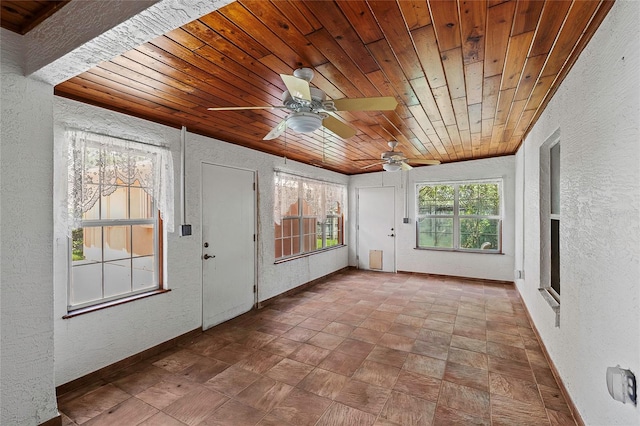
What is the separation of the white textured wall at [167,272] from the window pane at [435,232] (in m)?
3.13

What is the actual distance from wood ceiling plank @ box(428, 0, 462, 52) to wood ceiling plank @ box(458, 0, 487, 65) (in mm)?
26

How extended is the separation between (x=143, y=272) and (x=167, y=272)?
0.21m

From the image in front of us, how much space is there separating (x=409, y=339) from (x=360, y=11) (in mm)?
2967

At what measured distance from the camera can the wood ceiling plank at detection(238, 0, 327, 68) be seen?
1.30m

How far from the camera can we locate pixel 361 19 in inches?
54.9

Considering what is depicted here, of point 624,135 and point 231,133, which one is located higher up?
point 231,133

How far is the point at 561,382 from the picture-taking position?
7.05 ft

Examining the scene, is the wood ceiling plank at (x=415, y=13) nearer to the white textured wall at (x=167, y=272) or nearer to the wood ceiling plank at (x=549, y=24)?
the wood ceiling plank at (x=549, y=24)

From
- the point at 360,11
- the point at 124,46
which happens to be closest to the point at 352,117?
the point at 360,11

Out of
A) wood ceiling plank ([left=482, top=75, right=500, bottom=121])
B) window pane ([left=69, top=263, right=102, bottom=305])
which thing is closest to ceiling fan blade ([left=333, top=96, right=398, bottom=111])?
wood ceiling plank ([left=482, top=75, right=500, bottom=121])

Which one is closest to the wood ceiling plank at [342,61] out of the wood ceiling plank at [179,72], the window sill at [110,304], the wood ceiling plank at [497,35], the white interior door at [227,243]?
the wood ceiling plank at [497,35]

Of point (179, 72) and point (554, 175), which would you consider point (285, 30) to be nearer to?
point (179, 72)

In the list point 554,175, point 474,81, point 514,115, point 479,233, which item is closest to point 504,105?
point 514,115

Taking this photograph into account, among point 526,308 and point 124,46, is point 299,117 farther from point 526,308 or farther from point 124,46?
point 526,308
